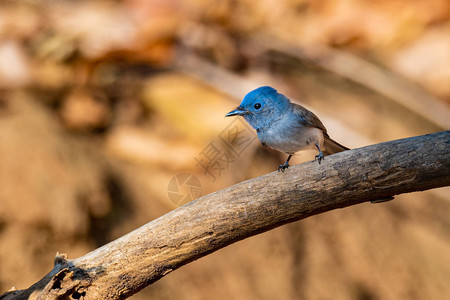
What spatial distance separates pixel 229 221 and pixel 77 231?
2.79 m

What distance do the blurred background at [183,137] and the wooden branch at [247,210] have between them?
129 centimetres

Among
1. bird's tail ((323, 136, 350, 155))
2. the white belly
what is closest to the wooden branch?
the white belly

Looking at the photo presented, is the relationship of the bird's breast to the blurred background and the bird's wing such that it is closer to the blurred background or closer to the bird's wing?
the bird's wing

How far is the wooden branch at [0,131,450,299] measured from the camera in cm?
222

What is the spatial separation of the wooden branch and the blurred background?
1.29 meters

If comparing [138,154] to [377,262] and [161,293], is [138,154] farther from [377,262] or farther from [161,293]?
[377,262]

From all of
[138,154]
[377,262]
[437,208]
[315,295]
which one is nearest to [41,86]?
[138,154]

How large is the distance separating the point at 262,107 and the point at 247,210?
649 millimetres

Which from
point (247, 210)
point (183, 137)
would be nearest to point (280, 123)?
point (247, 210)

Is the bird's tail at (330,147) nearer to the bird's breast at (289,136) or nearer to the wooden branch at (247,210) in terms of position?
the bird's breast at (289,136)

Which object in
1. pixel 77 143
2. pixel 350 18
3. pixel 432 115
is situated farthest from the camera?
pixel 350 18

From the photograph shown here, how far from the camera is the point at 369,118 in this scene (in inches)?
257

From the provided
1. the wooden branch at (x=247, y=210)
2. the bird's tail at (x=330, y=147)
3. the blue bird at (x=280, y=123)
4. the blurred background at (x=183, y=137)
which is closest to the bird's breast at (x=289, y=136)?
the blue bird at (x=280, y=123)

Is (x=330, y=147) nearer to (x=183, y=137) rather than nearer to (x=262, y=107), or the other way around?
(x=262, y=107)
